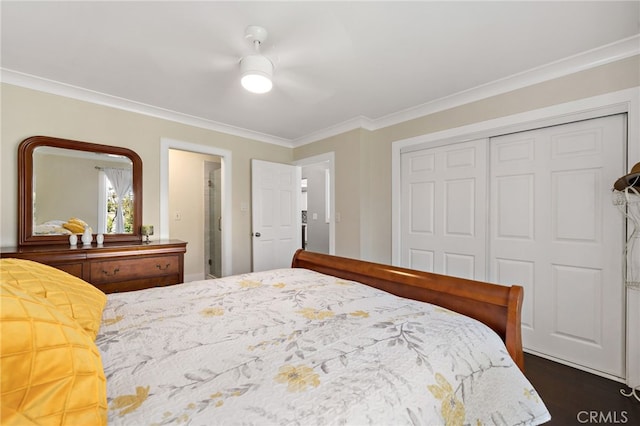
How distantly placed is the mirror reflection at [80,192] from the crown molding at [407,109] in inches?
21.8

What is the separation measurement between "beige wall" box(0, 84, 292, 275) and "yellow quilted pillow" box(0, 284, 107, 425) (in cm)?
264

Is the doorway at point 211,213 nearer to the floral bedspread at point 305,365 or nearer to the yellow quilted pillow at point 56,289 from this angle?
the floral bedspread at point 305,365

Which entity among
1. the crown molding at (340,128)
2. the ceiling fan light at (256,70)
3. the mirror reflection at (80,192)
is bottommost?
the mirror reflection at (80,192)

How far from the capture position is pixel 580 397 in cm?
186

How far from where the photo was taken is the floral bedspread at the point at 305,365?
2.27 feet

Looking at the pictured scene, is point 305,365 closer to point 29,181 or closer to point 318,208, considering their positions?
point 29,181

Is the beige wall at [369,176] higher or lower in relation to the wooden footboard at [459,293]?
higher

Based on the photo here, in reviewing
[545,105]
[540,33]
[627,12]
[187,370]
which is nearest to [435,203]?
[545,105]

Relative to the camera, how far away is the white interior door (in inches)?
153

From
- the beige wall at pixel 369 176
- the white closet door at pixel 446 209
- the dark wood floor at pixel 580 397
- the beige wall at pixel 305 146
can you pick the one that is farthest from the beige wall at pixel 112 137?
the dark wood floor at pixel 580 397

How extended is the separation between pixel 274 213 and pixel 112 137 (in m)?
2.09

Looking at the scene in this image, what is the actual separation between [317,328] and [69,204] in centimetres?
289

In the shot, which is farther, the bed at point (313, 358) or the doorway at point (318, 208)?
the doorway at point (318, 208)

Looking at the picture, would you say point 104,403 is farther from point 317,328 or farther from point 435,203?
point 435,203
